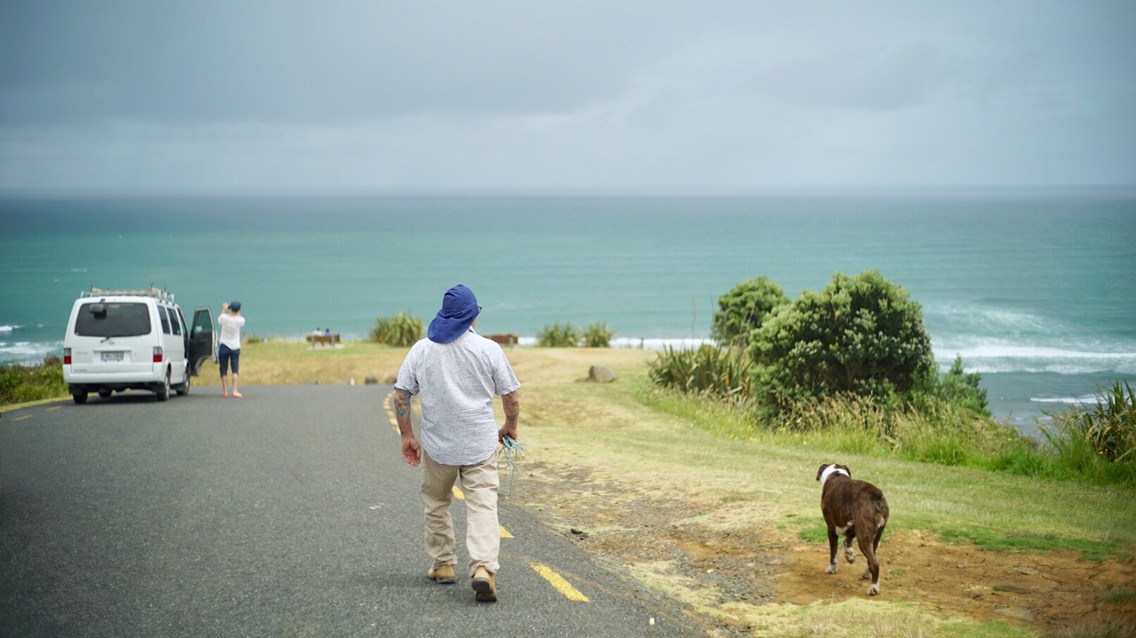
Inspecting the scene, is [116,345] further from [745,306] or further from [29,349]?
[29,349]

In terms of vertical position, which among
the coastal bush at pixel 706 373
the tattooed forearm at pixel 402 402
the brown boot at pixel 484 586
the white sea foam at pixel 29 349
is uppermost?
the tattooed forearm at pixel 402 402

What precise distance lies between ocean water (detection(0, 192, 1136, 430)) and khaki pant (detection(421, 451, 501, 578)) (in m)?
10.2

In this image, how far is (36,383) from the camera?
25.4 metres

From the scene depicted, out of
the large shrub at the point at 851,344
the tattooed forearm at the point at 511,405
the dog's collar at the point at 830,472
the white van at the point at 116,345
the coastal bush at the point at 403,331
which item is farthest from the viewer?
the coastal bush at the point at 403,331

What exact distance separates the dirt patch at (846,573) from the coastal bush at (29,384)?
1770 centimetres

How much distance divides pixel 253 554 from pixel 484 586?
2328 millimetres

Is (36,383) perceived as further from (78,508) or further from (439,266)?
(439,266)

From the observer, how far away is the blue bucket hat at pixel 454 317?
6.95m

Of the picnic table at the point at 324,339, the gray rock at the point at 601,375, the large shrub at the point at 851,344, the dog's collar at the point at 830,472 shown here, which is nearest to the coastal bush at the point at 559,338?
the picnic table at the point at 324,339

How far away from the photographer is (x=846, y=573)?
7.79 m

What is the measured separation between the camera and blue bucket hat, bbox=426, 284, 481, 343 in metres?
6.95

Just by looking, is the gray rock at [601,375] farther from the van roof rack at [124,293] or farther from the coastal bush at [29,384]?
the coastal bush at [29,384]

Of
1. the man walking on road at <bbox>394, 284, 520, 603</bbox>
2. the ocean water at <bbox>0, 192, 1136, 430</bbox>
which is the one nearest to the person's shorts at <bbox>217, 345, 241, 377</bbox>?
the ocean water at <bbox>0, 192, 1136, 430</bbox>

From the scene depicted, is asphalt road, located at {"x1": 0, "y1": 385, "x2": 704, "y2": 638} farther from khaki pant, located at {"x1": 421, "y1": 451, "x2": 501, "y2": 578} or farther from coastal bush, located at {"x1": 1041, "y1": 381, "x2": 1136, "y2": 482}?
coastal bush, located at {"x1": 1041, "y1": 381, "x2": 1136, "y2": 482}
